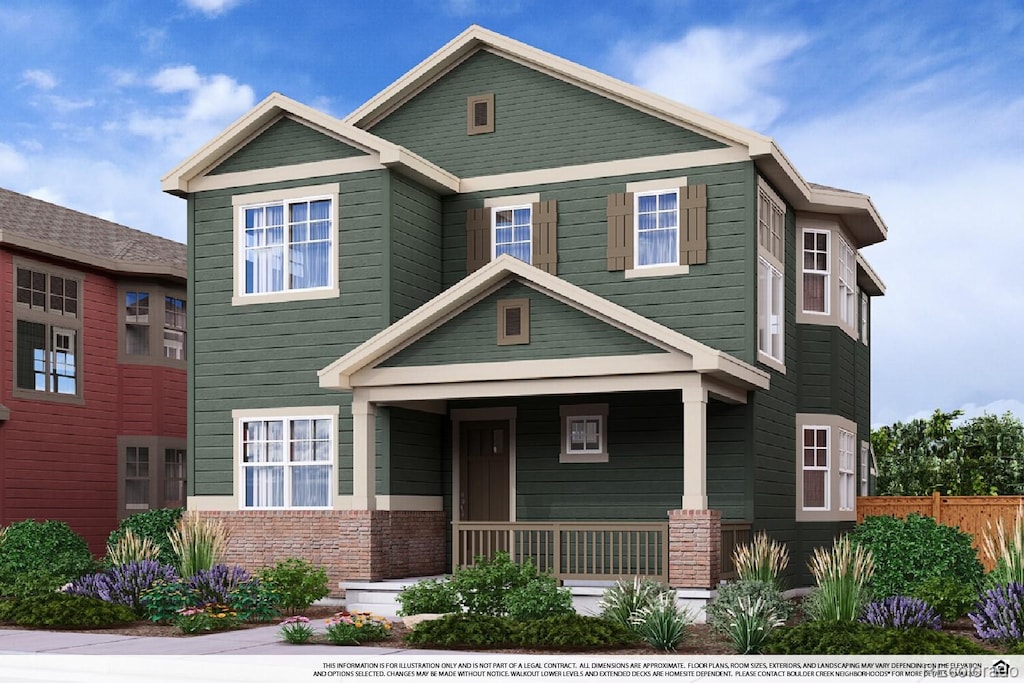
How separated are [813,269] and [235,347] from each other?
35.0 feet

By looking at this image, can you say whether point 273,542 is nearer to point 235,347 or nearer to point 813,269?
point 235,347

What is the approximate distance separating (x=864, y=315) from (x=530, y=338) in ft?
36.4

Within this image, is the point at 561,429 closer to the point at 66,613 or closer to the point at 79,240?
the point at 66,613

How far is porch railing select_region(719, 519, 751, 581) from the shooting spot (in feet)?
64.3

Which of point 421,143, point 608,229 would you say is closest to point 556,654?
point 608,229

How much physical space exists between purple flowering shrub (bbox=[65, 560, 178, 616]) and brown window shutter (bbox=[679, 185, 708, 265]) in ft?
31.2

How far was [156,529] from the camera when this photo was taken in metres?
23.6

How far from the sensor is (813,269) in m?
24.5

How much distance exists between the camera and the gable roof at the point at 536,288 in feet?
61.4

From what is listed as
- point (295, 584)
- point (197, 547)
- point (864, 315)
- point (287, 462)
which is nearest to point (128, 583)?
point (197, 547)

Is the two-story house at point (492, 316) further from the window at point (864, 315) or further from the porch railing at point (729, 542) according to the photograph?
the window at point (864, 315)

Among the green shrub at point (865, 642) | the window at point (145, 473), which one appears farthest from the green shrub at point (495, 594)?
the window at point (145, 473)

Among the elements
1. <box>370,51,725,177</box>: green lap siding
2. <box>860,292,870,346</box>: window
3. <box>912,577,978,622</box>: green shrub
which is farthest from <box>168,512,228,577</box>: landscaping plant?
<box>860,292,870,346</box>: window

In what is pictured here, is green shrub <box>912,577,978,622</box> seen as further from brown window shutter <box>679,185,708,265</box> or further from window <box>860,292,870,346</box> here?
window <box>860,292,870,346</box>
